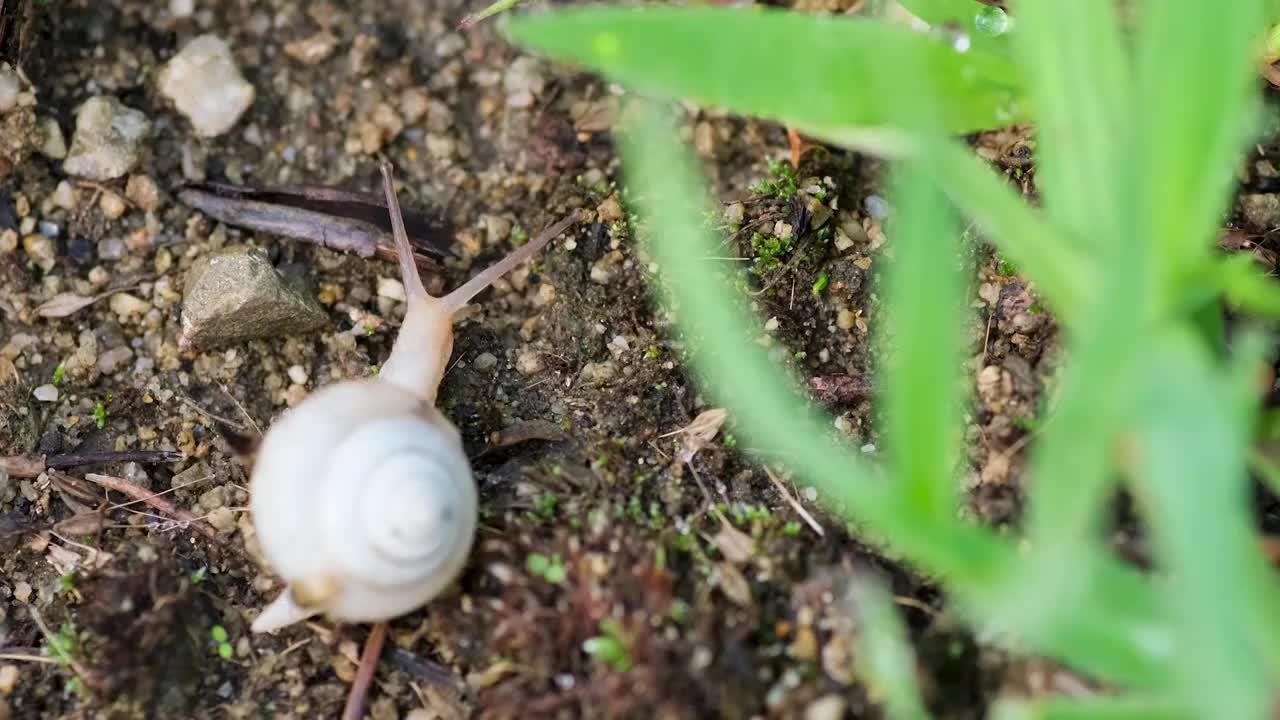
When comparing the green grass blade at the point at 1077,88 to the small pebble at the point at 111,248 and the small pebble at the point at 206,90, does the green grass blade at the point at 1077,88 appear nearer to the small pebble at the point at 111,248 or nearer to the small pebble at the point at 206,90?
the small pebble at the point at 206,90

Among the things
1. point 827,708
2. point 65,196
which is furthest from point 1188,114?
point 65,196

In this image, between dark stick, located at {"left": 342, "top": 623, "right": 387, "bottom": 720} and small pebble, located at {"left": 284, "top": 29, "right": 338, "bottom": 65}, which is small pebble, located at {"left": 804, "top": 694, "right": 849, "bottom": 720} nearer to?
dark stick, located at {"left": 342, "top": 623, "right": 387, "bottom": 720}

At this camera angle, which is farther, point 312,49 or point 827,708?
point 312,49

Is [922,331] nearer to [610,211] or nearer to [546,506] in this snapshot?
[546,506]

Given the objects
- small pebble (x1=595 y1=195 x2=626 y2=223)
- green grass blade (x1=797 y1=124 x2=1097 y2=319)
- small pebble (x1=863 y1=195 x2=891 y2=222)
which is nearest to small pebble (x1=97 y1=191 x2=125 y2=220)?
small pebble (x1=595 y1=195 x2=626 y2=223)

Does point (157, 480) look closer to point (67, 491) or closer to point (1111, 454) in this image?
point (67, 491)

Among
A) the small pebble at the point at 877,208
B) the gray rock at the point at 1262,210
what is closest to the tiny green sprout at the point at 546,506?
the small pebble at the point at 877,208

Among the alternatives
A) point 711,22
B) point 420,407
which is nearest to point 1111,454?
point 711,22
